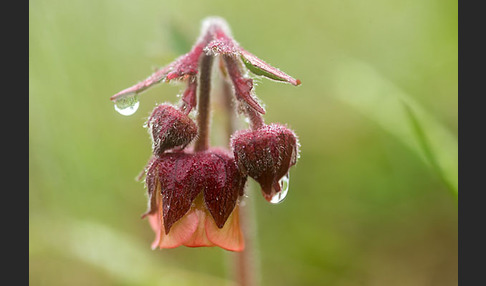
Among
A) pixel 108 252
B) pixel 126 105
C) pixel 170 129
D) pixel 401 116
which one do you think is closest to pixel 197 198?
pixel 170 129

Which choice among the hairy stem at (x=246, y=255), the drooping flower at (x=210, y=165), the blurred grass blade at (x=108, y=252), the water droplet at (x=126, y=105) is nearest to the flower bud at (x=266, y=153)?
the drooping flower at (x=210, y=165)

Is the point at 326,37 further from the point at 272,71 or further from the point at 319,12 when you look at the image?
the point at 272,71

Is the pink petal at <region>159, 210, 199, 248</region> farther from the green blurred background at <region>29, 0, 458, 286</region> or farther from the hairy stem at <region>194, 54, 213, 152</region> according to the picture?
the green blurred background at <region>29, 0, 458, 286</region>

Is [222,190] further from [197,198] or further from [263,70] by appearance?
[263,70]

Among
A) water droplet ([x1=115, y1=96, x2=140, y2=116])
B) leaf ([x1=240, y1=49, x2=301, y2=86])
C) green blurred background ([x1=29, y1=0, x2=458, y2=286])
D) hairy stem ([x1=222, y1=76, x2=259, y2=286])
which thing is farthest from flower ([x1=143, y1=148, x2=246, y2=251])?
green blurred background ([x1=29, y1=0, x2=458, y2=286])

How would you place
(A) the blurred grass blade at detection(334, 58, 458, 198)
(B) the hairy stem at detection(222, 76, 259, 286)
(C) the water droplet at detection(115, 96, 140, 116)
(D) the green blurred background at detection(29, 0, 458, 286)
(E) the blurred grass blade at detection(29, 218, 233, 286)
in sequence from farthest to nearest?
1. (D) the green blurred background at detection(29, 0, 458, 286)
2. (E) the blurred grass blade at detection(29, 218, 233, 286)
3. (B) the hairy stem at detection(222, 76, 259, 286)
4. (A) the blurred grass blade at detection(334, 58, 458, 198)
5. (C) the water droplet at detection(115, 96, 140, 116)

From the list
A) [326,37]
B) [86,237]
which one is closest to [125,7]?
[326,37]

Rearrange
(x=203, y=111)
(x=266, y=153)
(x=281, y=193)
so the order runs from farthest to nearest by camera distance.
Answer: (x=203, y=111)
(x=281, y=193)
(x=266, y=153)
